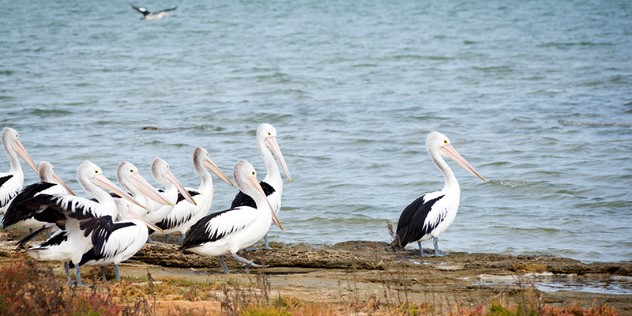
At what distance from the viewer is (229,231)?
813 centimetres

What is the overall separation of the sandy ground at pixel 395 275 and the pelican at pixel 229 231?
8.6 inches

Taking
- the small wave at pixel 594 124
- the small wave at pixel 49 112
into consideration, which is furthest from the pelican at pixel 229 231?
the small wave at pixel 49 112

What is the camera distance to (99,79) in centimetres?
2466

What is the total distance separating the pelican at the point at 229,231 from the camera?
316 inches

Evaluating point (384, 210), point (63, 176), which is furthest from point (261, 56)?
point (384, 210)

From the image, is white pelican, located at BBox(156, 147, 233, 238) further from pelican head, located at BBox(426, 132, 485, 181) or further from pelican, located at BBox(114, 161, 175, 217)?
pelican head, located at BBox(426, 132, 485, 181)

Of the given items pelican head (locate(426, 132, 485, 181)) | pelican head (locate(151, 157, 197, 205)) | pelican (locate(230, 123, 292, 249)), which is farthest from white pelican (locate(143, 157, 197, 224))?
pelican head (locate(426, 132, 485, 181))

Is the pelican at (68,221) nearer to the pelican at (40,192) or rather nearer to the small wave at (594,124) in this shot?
the pelican at (40,192)

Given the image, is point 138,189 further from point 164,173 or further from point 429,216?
point 429,216

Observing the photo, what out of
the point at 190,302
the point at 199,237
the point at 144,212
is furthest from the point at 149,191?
the point at 190,302

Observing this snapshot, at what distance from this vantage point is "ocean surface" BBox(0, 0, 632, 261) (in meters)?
11.1

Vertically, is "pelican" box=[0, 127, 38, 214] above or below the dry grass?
below

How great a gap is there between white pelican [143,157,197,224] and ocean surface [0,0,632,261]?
4.48 ft

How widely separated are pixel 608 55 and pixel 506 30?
8.96 meters
